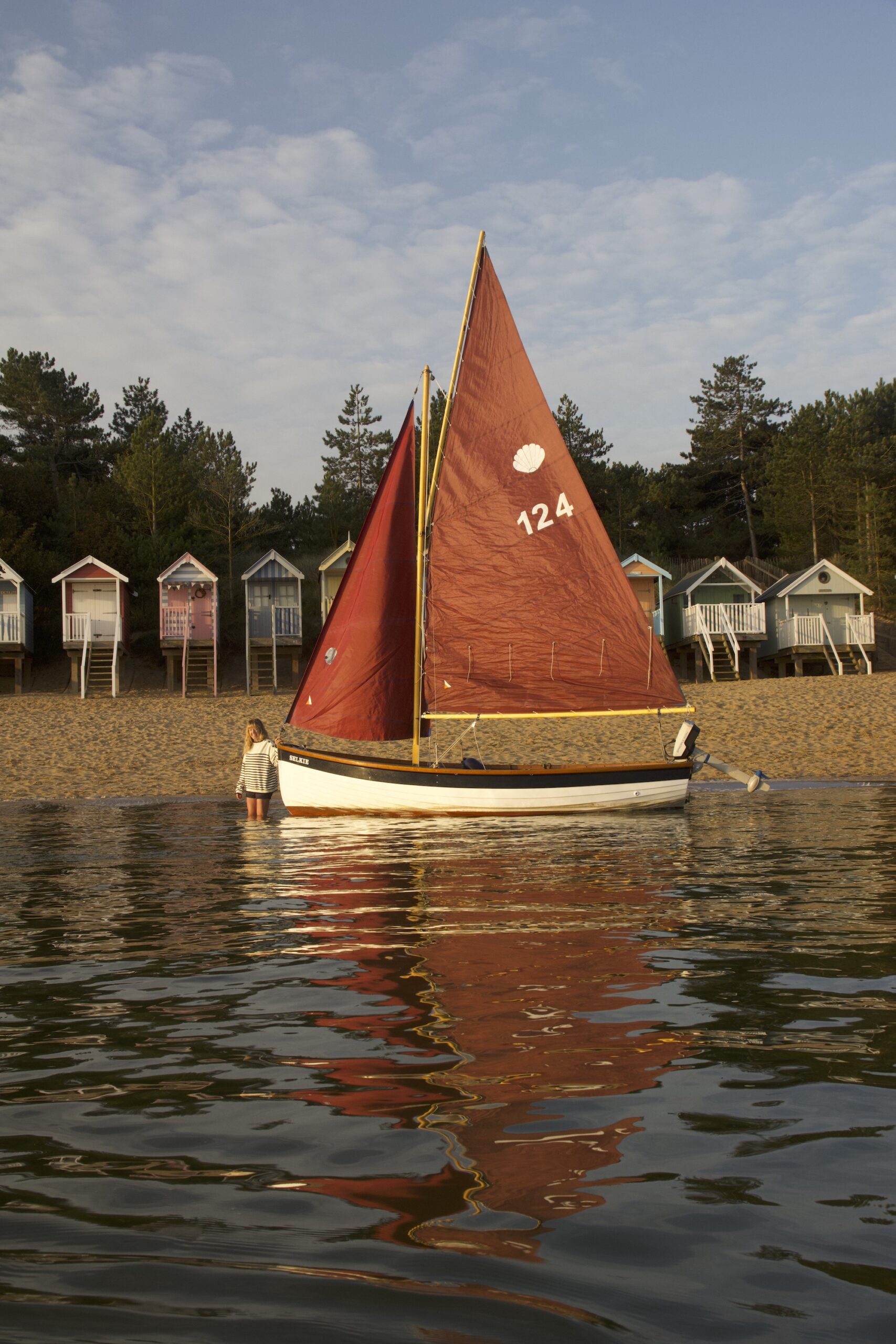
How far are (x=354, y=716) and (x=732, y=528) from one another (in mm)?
50497

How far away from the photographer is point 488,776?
15.1 meters

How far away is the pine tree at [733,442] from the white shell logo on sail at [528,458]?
46.4 metres

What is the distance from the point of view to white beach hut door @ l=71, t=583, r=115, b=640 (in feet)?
133

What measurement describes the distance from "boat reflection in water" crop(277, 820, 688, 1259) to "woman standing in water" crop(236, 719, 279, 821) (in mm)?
7765

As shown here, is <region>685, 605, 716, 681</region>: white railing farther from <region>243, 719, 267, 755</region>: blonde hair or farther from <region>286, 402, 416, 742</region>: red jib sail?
<region>243, 719, 267, 755</region>: blonde hair

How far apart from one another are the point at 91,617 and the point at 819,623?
29.0 meters

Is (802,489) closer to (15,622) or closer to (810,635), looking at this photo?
(810,635)

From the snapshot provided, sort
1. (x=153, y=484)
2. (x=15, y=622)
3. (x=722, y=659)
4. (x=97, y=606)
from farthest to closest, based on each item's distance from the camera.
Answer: (x=153, y=484)
(x=722, y=659)
(x=97, y=606)
(x=15, y=622)

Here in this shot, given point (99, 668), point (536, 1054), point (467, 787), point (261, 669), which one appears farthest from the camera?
point (261, 669)

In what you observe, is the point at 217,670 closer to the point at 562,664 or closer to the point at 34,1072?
the point at 562,664

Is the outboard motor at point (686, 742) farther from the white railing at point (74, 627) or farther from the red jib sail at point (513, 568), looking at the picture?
the white railing at point (74, 627)

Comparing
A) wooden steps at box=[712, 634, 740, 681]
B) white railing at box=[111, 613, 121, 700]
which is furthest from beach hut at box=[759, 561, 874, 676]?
white railing at box=[111, 613, 121, 700]

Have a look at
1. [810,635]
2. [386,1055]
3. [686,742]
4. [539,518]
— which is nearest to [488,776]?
[686,742]

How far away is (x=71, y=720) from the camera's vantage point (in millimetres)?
30891
